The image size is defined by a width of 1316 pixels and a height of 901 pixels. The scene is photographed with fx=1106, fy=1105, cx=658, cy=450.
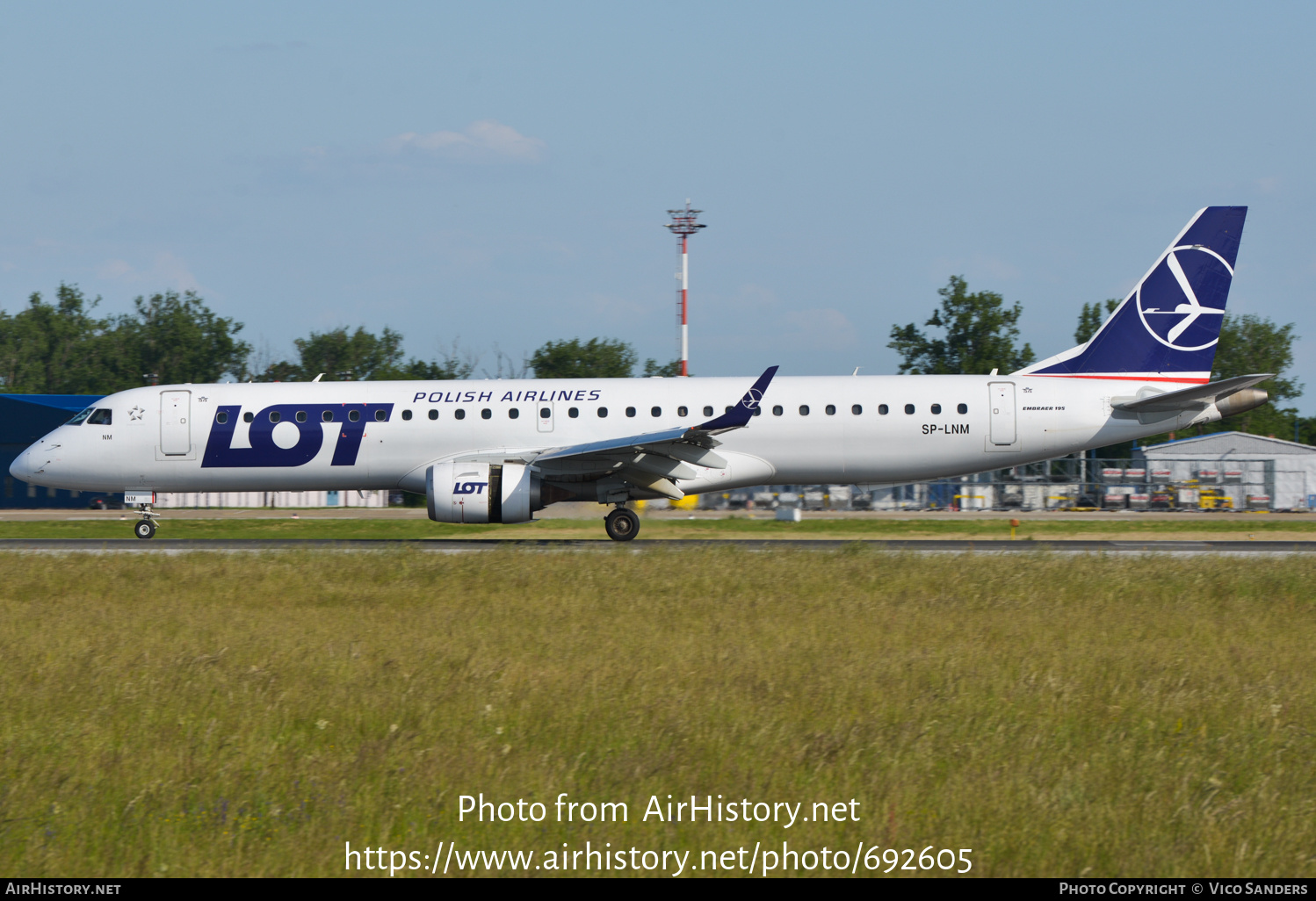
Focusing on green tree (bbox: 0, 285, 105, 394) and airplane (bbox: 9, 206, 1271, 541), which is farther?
green tree (bbox: 0, 285, 105, 394)

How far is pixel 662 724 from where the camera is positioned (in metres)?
7.16

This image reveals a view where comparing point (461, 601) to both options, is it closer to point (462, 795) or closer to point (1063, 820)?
point (462, 795)

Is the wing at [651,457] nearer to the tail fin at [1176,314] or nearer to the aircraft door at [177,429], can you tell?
the tail fin at [1176,314]

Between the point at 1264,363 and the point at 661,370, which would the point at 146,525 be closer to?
the point at 661,370

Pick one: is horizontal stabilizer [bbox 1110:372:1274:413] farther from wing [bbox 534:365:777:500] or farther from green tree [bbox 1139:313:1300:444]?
green tree [bbox 1139:313:1300:444]

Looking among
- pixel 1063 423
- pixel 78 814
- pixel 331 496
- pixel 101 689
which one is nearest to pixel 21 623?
pixel 101 689

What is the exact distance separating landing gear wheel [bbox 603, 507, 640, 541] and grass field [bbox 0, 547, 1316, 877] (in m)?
9.76

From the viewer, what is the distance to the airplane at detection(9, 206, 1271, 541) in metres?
23.4

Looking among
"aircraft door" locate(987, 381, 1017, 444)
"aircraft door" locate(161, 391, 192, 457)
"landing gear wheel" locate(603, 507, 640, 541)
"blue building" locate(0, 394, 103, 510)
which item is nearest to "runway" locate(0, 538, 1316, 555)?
"landing gear wheel" locate(603, 507, 640, 541)

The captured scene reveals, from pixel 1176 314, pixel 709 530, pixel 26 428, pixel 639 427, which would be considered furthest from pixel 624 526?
pixel 26 428

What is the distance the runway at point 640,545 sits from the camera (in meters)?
21.6

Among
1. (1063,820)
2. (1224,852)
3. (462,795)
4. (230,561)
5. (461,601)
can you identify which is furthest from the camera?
(230,561)

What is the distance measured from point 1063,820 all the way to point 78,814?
16.1 ft

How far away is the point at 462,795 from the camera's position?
19.2 ft
